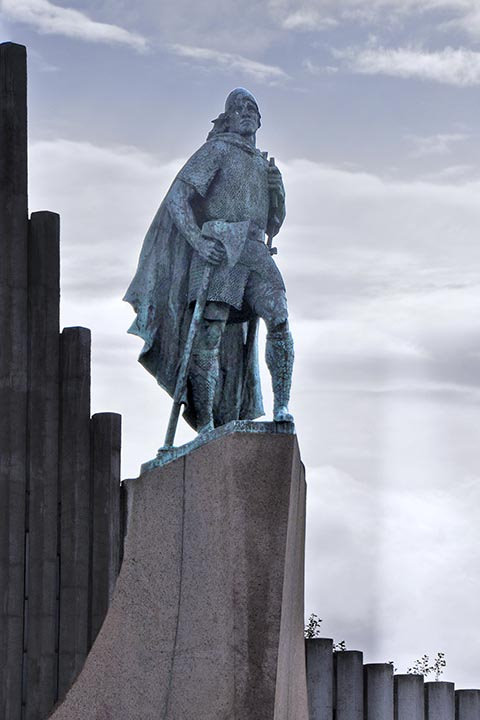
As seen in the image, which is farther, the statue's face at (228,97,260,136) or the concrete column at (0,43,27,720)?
the concrete column at (0,43,27,720)

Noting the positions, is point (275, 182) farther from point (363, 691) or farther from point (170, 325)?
point (363, 691)

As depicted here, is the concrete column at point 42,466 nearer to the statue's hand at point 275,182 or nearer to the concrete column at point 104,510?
the concrete column at point 104,510

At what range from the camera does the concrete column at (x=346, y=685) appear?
23.0 metres

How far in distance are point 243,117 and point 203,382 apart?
2.20 metres

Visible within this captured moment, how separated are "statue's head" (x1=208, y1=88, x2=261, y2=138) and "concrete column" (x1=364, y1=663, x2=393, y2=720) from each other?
5990mm

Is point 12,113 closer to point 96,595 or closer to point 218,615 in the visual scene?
point 96,595

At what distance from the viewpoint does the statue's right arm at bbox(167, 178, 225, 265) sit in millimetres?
19188

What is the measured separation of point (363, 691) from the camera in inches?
910

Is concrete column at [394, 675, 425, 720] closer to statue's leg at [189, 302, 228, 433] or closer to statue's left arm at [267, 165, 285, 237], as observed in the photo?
statue's leg at [189, 302, 228, 433]

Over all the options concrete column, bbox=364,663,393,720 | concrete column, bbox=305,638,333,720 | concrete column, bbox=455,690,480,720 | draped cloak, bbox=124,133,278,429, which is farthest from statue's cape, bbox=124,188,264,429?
concrete column, bbox=455,690,480,720

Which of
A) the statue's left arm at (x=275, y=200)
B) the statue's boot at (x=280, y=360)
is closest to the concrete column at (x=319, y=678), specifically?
the statue's boot at (x=280, y=360)

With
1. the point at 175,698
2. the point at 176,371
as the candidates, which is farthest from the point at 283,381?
the point at 175,698

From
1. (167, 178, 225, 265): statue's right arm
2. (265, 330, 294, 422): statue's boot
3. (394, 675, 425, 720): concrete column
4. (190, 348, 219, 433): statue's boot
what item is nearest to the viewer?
(265, 330, 294, 422): statue's boot

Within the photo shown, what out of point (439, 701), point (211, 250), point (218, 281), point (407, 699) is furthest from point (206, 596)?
point (439, 701)
